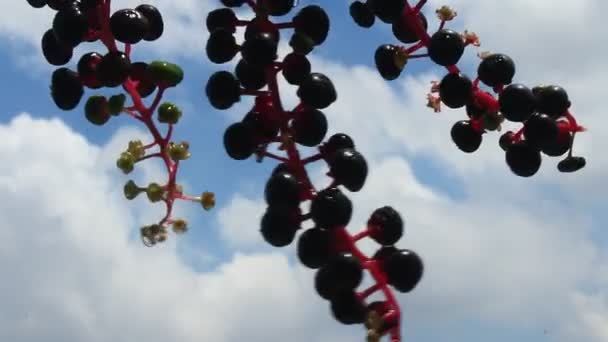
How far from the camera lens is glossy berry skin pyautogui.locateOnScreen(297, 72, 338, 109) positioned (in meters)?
1.88

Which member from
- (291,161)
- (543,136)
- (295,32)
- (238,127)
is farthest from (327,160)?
(543,136)

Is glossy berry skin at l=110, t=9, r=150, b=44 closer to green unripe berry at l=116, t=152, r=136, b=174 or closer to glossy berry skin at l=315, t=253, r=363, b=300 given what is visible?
green unripe berry at l=116, t=152, r=136, b=174

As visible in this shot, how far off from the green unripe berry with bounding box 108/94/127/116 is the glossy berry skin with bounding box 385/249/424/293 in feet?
1.76

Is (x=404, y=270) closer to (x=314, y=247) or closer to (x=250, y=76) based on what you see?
(x=314, y=247)

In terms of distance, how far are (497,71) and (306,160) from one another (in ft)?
1.68

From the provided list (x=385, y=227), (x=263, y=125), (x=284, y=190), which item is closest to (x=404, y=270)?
(x=385, y=227)

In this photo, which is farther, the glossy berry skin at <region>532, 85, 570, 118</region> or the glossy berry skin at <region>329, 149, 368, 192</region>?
the glossy berry skin at <region>532, 85, 570, 118</region>

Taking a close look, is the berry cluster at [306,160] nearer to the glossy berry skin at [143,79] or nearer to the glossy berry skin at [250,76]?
the glossy berry skin at [250,76]

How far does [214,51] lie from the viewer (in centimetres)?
205

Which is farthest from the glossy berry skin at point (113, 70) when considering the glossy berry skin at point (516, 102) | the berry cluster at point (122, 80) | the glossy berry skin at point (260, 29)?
the glossy berry skin at point (516, 102)

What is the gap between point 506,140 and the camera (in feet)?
7.08

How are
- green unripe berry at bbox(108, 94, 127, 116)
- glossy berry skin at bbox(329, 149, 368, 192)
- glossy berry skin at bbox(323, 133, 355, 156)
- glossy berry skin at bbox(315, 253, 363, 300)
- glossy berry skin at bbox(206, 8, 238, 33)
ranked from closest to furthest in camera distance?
glossy berry skin at bbox(315, 253, 363, 300) → glossy berry skin at bbox(329, 149, 368, 192) → glossy berry skin at bbox(323, 133, 355, 156) → green unripe berry at bbox(108, 94, 127, 116) → glossy berry skin at bbox(206, 8, 238, 33)

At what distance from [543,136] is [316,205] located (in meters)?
0.53

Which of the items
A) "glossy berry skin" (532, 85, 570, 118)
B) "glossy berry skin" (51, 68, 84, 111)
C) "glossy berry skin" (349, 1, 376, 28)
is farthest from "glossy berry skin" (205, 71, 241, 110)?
"glossy berry skin" (532, 85, 570, 118)
